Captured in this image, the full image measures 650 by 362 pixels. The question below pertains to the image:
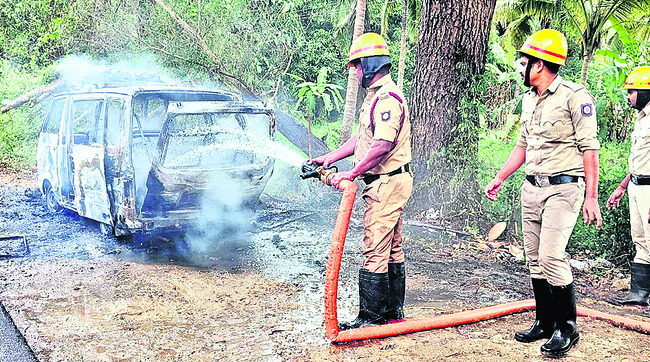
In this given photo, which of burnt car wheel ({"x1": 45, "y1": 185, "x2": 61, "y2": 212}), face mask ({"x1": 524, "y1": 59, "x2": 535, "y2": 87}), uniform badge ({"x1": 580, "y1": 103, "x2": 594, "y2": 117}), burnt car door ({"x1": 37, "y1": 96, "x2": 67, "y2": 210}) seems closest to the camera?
uniform badge ({"x1": 580, "y1": 103, "x2": 594, "y2": 117})

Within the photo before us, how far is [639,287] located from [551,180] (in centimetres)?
197

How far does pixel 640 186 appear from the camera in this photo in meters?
4.78

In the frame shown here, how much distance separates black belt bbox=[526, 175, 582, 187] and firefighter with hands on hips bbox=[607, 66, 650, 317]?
5.16 feet

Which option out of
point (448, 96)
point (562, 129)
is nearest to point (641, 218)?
point (562, 129)

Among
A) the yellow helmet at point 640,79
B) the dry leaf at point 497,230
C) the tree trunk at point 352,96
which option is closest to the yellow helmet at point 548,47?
the yellow helmet at point 640,79

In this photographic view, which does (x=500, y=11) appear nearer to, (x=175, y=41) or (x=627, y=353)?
(x=175, y=41)

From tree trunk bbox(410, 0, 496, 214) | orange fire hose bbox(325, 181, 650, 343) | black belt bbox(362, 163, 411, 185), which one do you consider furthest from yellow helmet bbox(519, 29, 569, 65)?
tree trunk bbox(410, 0, 496, 214)

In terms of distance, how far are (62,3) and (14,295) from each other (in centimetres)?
1059

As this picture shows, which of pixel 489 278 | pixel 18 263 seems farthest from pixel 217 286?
pixel 489 278

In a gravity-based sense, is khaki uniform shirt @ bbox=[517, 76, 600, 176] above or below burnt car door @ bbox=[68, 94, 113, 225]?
above

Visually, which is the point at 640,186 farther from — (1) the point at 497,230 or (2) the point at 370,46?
(2) the point at 370,46

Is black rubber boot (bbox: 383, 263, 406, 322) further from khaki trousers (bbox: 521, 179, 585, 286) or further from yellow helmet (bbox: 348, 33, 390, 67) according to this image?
yellow helmet (bbox: 348, 33, 390, 67)

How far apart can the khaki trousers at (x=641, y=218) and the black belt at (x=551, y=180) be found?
1.58 metres

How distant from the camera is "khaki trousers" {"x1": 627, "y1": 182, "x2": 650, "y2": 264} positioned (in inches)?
187
